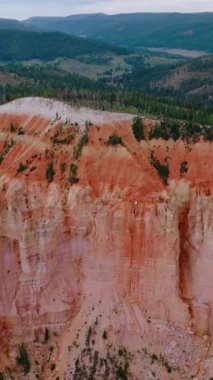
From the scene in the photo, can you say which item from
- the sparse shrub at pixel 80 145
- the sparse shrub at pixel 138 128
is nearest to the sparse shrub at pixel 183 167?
the sparse shrub at pixel 138 128

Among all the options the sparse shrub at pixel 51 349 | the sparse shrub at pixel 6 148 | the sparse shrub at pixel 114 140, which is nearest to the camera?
the sparse shrub at pixel 51 349

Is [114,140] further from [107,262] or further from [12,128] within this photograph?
[12,128]

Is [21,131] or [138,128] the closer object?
[138,128]

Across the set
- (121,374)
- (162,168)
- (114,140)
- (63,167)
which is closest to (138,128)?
(114,140)

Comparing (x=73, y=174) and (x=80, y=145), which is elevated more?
(x=80, y=145)

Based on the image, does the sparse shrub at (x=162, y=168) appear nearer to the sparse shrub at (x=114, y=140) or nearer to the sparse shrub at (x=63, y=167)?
the sparse shrub at (x=114, y=140)

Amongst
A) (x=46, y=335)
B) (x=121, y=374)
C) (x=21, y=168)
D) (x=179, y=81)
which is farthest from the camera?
(x=179, y=81)

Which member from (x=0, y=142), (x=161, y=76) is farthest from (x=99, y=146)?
(x=161, y=76)
